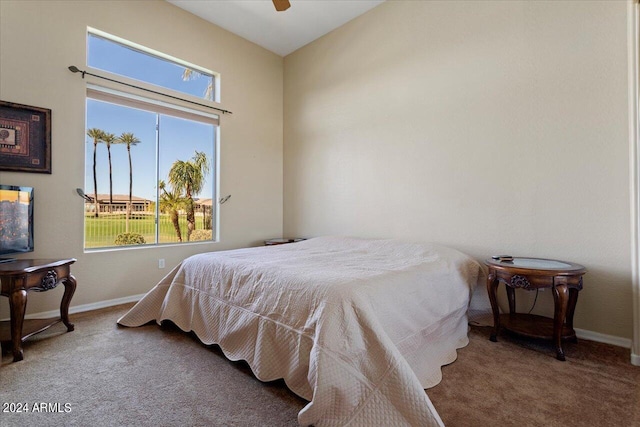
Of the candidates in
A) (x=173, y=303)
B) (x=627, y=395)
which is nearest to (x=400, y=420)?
(x=627, y=395)

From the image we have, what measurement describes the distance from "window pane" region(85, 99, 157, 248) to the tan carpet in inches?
52.1

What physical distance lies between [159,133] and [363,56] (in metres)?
2.72

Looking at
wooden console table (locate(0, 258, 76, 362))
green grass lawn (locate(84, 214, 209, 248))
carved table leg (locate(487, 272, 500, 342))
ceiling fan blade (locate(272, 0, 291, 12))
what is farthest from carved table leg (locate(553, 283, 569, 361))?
green grass lawn (locate(84, 214, 209, 248))

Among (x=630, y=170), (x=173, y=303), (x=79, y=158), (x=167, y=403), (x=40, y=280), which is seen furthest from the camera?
(x=79, y=158)

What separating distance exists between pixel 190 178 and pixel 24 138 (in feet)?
5.23

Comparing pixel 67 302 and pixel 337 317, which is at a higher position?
pixel 337 317

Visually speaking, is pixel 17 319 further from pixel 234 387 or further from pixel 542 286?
pixel 542 286

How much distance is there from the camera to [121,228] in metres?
3.42

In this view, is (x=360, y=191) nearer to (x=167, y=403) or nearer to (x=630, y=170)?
(x=630, y=170)

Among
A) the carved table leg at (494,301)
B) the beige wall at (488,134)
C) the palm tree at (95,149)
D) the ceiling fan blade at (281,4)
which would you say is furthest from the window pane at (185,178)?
the carved table leg at (494,301)

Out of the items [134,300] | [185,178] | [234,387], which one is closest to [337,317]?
[234,387]

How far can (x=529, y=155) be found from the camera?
101 inches

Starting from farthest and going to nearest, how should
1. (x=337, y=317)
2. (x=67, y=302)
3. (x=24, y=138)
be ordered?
(x=24, y=138) < (x=67, y=302) < (x=337, y=317)

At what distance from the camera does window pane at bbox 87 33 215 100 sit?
10.4 ft
